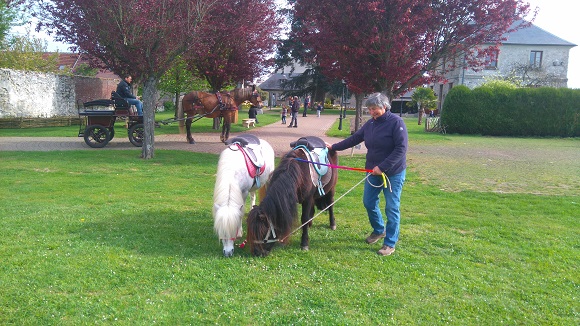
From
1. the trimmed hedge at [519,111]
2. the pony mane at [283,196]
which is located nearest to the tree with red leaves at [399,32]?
the pony mane at [283,196]

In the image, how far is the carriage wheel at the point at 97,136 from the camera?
13617 mm

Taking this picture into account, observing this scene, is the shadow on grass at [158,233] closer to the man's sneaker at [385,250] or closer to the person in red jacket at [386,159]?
the man's sneaker at [385,250]

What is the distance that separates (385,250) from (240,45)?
14.4 meters

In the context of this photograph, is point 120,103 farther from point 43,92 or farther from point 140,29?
point 43,92

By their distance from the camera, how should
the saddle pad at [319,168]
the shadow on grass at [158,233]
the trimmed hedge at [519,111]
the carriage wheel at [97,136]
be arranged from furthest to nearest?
1. the trimmed hedge at [519,111]
2. the carriage wheel at [97,136]
3. the saddle pad at [319,168]
4. the shadow on grass at [158,233]

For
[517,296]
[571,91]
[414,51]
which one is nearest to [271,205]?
[517,296]

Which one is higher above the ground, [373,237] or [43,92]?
[43,92]

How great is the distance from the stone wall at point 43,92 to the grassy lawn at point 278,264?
14.7 meters

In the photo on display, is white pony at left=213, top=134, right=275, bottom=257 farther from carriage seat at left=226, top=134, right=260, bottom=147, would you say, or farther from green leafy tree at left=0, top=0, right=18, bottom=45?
green leafy tree at left=0, top=0, right=18, bottom=45

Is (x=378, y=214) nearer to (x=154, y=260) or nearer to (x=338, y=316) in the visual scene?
(x=338, y=316)

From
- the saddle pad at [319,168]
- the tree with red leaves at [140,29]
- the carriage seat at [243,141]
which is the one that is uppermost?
the tree with red leaves at [140,29]

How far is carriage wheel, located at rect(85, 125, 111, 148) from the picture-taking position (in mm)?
13617

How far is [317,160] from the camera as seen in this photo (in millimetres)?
5504

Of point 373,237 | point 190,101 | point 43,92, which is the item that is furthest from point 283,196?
point 43,92
